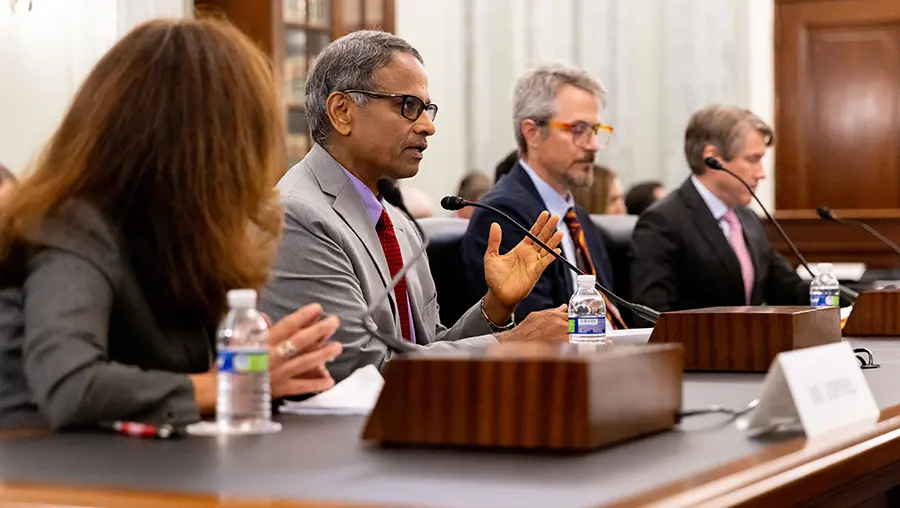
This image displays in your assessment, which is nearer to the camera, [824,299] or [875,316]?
[875,316]

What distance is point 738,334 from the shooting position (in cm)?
240

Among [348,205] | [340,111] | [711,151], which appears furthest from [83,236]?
[711,151]

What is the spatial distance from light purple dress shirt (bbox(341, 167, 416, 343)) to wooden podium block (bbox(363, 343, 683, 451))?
1.25 metres

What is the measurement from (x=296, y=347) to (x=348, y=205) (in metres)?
0.99

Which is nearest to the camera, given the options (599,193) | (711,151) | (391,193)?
(391,193)

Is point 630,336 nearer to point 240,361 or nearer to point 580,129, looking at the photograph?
point 240,361

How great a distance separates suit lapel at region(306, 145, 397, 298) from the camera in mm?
2605

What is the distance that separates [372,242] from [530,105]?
1718 mm

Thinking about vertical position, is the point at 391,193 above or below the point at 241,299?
above

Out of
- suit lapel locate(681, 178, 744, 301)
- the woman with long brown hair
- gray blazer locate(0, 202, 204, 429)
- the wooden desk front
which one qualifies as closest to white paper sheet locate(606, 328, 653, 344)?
the woman with long brown hair

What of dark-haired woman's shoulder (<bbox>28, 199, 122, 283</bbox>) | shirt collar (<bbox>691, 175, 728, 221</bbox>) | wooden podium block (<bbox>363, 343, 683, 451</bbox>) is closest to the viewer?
wooden podium block (<bbox>363, 343, 683, 451</bbox>)

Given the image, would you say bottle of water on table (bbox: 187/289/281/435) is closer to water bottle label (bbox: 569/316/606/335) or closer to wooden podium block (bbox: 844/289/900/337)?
water bottle label (bbox: 569/316/606/335)

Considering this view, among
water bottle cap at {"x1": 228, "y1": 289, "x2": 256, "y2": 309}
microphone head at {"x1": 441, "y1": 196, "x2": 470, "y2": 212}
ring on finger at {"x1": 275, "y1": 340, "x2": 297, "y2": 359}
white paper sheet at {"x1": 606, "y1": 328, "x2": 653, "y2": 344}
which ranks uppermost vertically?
microphone head at {"x1": 441, "y1": 196, "x2": 470, "y2": 212}

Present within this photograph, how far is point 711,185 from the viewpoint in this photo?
4680 millimetres
